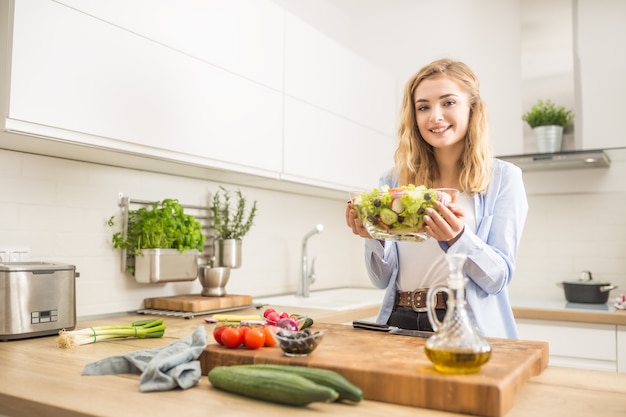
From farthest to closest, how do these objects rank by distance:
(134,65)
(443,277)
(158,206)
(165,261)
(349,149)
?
1. (349,149)
2. (158,206)
3. (165,261)
4. (134,65)
5. (443,277)

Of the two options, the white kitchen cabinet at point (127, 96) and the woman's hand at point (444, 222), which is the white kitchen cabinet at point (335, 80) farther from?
the woman's hand at point (444, 222)

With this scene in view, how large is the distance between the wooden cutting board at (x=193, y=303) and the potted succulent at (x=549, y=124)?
6.28 ft

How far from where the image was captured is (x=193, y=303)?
228 cm

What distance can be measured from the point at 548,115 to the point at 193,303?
2238mm

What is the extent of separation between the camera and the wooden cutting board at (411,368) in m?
0.97

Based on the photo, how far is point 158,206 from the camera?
2.52 meters

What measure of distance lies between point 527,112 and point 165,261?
7.51ft

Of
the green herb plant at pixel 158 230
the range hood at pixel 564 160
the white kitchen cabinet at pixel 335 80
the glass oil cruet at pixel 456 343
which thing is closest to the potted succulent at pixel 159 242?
the green herb plant at pixel 158 230

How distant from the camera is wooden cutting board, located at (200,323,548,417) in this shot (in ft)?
3.19

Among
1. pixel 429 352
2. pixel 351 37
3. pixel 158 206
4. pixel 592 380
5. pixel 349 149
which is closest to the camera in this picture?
pixel 429 352

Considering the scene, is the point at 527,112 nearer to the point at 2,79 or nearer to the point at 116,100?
the point at 116,100

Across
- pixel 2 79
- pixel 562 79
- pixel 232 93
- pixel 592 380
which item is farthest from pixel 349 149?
pixel 592 380

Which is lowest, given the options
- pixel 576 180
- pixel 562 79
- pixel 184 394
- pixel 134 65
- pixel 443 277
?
pixel 184 394

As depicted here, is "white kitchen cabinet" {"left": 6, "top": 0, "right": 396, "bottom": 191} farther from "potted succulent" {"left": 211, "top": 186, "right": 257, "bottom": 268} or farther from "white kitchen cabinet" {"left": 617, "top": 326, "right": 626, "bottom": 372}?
"white kitchen cabinet" {"left": 617, "top": 326, "right": 626, "bottom": 372}
